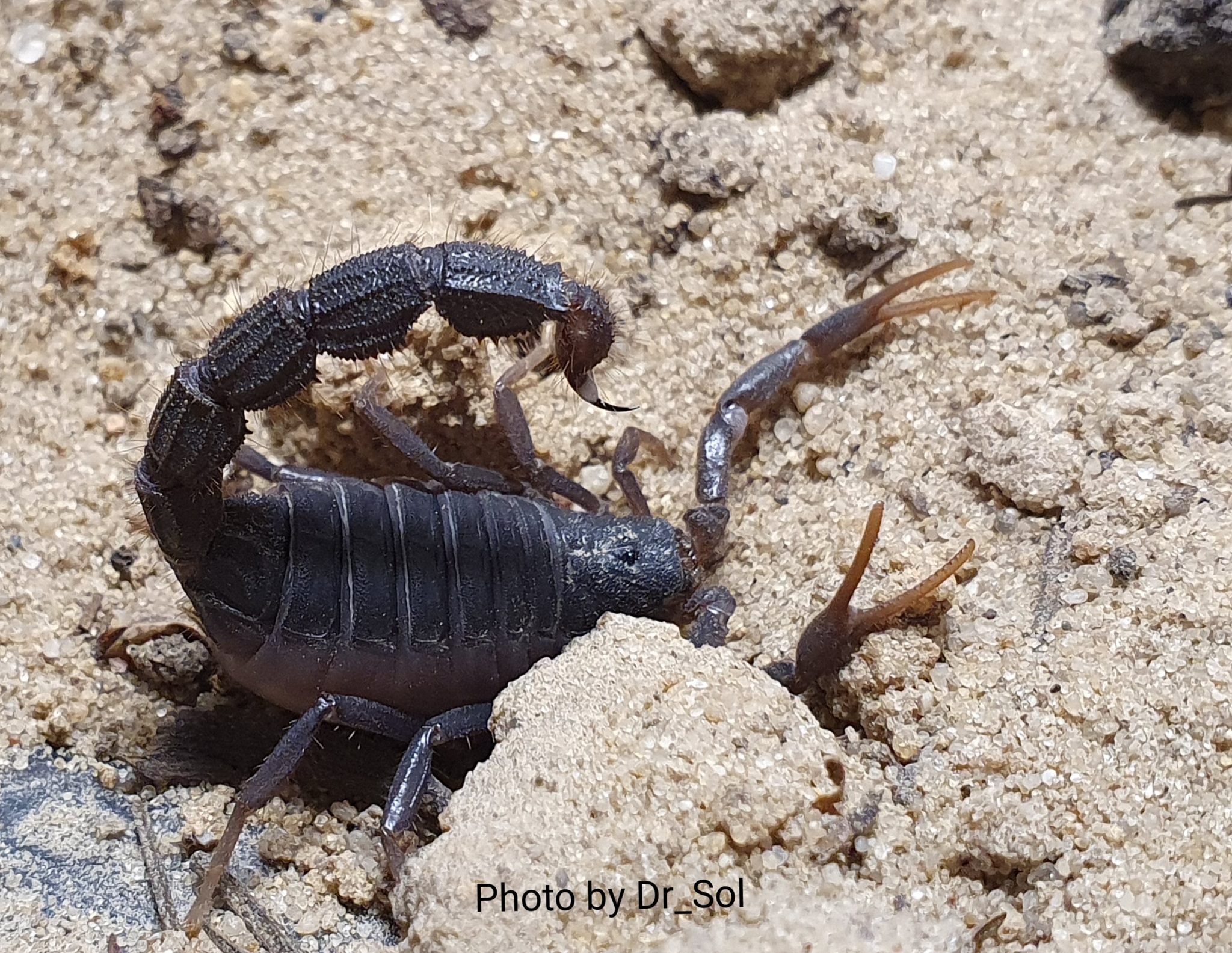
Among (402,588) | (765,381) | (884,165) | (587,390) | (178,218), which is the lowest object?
(402,588)

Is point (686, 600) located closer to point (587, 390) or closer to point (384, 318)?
point (587, 390)

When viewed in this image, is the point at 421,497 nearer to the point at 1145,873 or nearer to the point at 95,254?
the point at 95,254

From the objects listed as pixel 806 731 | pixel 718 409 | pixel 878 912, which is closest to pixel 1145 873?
pixel 878 912

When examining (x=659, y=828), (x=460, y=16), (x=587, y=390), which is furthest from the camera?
(x=460, y=16)

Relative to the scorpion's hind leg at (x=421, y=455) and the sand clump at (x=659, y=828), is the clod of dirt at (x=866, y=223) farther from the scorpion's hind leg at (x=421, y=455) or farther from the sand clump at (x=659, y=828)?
the sand clump at (x=659, y=828)

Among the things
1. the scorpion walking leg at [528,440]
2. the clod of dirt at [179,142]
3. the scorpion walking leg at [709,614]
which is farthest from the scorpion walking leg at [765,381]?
the clod of dirt at [179,142]

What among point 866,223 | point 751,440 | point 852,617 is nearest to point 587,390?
point 852,617

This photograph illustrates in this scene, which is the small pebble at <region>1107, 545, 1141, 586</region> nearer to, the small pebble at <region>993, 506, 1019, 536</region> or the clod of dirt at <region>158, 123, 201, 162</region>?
the small pebble at <region>993, 506, 1019, 536</region>
